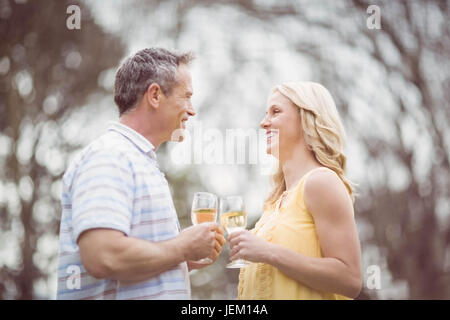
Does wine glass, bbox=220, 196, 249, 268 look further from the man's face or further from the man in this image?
the man's face

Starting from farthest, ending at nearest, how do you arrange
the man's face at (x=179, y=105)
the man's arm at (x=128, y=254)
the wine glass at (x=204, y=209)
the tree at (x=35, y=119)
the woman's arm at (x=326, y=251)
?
the tree at (x=35, y=119)
the man's face at (x=179, y=105)
the wine glass at (x=204, y=209)
the woman's arm at (x=326, y=251)
the man's arm at (x=128, y=254)

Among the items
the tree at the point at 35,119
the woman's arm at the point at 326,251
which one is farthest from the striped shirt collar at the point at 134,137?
the tree at the point at 35,119

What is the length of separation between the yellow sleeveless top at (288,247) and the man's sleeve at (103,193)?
2.42ft

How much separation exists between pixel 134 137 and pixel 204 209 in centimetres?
49

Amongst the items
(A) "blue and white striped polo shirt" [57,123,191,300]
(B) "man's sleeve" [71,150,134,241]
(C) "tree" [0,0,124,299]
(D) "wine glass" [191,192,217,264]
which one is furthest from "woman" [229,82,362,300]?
(C) "tree" [0,0,124,299]

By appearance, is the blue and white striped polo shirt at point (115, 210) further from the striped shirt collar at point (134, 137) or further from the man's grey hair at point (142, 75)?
the man's grey hair at point (142, 75)

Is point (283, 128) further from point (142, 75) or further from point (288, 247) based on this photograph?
point (142, 75)

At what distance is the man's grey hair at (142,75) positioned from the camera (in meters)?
2.56

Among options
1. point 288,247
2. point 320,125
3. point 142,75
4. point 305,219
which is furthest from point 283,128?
point 142,75

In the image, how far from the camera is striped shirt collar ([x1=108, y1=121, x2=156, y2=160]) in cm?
237

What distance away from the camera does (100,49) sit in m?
7.35

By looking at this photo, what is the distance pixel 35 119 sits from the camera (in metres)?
6.92

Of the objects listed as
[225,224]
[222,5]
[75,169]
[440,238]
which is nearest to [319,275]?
[225,224]
